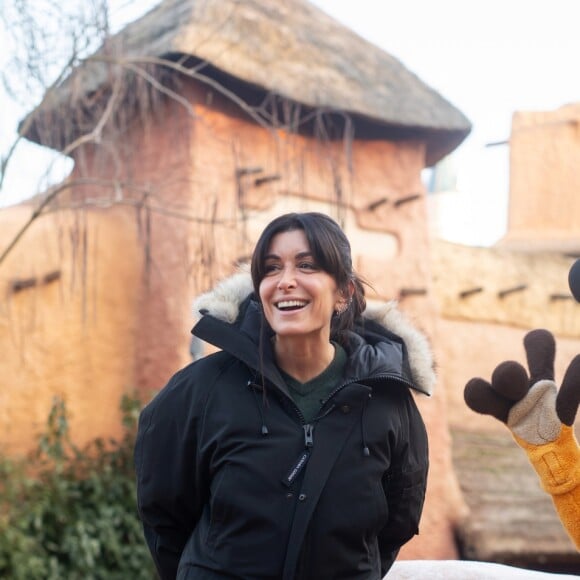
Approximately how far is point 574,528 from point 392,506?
518 millimetres

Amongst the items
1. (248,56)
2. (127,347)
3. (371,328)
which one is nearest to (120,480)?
(127,347)

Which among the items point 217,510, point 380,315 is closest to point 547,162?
point 380,315

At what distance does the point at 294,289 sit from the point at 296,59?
455 centimetres

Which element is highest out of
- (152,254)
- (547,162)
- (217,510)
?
(547,162)

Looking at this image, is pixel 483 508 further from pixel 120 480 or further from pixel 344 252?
pixel 344 252

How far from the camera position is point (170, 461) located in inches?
74.5

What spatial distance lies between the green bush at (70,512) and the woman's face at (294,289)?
304 cm

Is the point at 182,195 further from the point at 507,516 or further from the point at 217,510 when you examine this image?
the point at 217,510

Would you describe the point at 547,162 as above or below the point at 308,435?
above

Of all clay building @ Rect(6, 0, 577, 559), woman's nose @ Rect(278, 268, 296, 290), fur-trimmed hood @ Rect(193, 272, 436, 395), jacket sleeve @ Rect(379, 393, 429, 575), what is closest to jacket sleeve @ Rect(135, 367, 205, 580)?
fur-trimmed hood @ Rect(193, 272, 436, 395)

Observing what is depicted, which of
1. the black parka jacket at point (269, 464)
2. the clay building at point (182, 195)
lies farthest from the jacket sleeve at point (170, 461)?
the clay building at point (182, 195)

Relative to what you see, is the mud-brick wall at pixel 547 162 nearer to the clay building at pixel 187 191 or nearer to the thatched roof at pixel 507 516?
the clay building at pixel 187 191

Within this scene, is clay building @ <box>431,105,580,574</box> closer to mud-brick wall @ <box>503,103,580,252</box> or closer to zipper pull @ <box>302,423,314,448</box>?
mud-brick wall @ <box>503,103,580,252</box>

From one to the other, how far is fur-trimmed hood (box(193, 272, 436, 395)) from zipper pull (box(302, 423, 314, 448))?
1.00 ft
